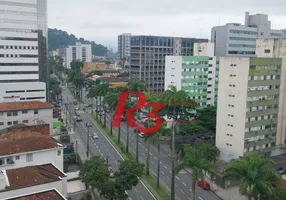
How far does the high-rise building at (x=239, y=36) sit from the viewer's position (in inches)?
4245

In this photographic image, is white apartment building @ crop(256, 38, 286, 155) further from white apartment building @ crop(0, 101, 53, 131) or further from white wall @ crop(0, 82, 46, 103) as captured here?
white wall @ crop(0, 82, 46, 103)

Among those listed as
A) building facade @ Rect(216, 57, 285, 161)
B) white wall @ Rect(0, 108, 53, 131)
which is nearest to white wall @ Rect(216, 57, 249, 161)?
building facade @ Rect(216, 57, 285, 161)

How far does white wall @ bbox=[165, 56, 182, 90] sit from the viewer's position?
82250mm

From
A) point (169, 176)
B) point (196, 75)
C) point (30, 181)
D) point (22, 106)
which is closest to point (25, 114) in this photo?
point (22, 106)

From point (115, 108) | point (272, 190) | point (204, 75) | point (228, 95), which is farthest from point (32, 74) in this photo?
point (272, 190)

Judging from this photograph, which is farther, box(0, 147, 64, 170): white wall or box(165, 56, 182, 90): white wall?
box(165, 56, 182, 90): white wall

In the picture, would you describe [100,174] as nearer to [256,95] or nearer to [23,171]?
[23,171]

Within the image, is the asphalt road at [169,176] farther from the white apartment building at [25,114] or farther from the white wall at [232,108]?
the white apartment building at [25,114]

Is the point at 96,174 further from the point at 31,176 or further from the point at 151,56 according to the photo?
the point at 151,56

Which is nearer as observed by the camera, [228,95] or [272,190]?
[272,190]

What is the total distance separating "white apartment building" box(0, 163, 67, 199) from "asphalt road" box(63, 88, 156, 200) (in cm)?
1244

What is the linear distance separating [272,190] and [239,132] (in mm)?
26479

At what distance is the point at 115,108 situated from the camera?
71938mm

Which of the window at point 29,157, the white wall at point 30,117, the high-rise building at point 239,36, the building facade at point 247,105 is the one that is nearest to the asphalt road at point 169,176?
the building facade at point 247,105
